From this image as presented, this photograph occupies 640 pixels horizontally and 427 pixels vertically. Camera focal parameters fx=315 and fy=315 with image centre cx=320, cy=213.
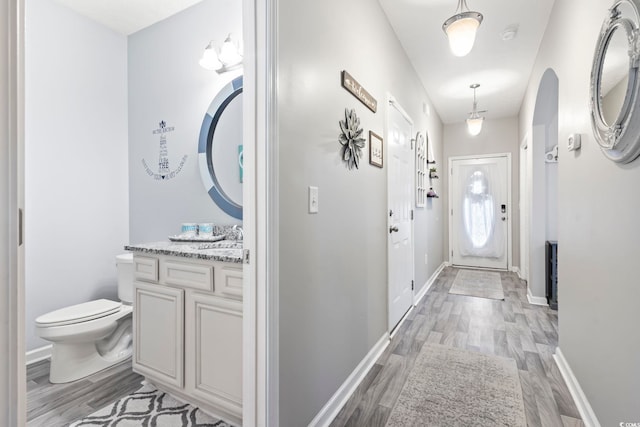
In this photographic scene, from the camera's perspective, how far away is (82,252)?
2.59 m

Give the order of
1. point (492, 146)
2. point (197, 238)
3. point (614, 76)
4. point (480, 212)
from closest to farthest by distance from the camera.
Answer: point (614, 76), point (197, 238), point (492, 146), point (480, 212)

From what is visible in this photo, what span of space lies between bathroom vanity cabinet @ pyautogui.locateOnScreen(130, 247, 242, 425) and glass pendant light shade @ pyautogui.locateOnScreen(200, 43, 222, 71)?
1369 millimetres

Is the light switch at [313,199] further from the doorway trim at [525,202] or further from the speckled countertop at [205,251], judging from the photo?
the doorway trim at [525,202]

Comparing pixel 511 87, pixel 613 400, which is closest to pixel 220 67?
pixel 613 400

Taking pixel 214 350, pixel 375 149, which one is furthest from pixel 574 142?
pixel 214 350

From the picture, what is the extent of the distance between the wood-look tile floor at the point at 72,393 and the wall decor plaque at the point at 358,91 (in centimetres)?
221

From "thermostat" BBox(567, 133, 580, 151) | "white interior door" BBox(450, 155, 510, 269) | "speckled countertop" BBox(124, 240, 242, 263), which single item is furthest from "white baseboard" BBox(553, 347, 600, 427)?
"white interior door" BBox(450, 155, 510, 269)

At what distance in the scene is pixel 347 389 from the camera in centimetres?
183

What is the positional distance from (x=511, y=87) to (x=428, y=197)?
1744 millimetres

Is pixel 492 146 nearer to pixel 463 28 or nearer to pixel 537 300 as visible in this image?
pixel 537 300

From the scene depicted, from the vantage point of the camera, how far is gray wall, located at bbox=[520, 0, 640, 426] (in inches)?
46.1

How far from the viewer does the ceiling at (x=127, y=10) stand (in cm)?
244

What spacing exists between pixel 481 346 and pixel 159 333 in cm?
230

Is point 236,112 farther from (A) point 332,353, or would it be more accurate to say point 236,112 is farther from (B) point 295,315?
(A) point 332,353
